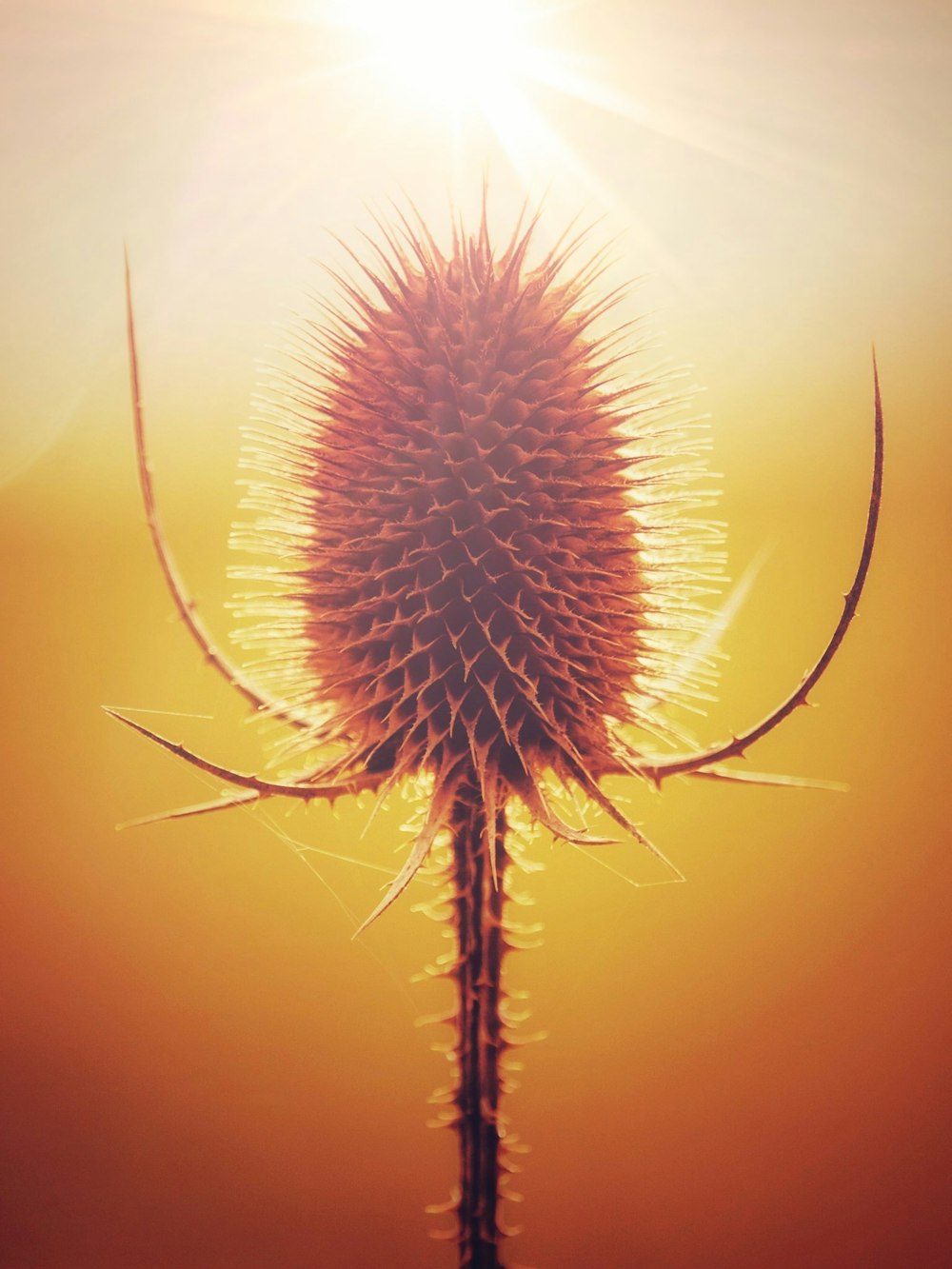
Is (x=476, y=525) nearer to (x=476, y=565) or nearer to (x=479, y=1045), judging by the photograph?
(x=476, y=565)

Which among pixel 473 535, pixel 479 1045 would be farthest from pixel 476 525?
pixel 479 1045

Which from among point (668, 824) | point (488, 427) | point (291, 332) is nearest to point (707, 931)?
point (668, 824)

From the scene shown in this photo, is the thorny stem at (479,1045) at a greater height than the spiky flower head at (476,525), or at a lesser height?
lesser

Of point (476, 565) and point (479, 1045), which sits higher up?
point (476, 565)

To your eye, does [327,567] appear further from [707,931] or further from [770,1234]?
[770,1234]

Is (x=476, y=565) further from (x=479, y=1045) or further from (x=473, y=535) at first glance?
(x=479, y=1045)
